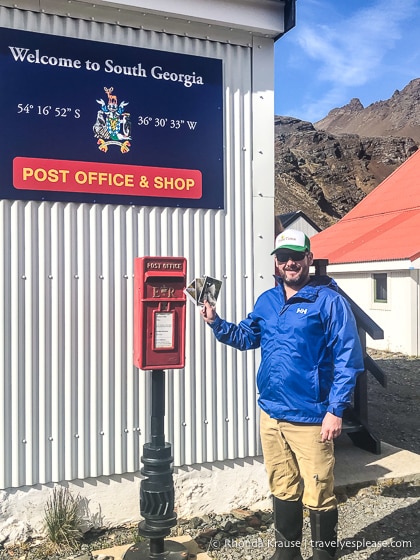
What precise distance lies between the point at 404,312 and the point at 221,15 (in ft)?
41.4

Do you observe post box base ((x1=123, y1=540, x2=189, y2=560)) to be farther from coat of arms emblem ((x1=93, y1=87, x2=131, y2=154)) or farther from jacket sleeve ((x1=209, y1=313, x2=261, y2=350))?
coat of arms emblem ((x1=93, y1=87, x2=131, y2=154))

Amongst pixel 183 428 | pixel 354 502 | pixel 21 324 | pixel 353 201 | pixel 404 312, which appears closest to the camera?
pixel 21 324

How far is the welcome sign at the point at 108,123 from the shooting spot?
4.27m

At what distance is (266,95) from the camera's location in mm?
4977

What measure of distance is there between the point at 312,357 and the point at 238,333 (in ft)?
1.99

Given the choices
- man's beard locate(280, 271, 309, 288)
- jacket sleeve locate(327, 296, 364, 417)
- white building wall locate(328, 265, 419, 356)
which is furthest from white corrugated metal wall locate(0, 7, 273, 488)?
white building wall locate(328, 265, 419, 356)

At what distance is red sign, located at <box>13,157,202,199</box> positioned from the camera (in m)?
4.28

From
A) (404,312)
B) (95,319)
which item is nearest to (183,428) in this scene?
(95,319)

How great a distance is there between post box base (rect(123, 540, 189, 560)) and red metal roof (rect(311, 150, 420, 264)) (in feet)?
41.4

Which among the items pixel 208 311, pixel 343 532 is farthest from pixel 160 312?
pixel 343 532

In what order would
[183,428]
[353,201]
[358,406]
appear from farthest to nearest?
[353,201] → [358,406] → [183,428]

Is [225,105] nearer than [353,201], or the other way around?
[225,105]

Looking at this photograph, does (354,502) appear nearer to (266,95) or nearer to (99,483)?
(99,483)

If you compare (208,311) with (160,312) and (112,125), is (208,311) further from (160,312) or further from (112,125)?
(112,125)
